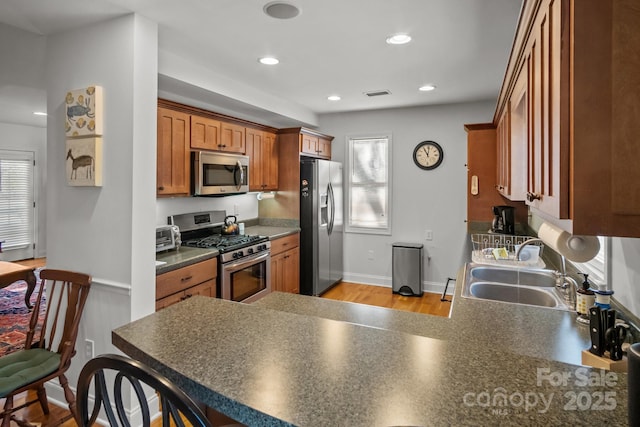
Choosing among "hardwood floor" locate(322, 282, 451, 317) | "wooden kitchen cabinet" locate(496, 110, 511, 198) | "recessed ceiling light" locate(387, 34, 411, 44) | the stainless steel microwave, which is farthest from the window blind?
"wooden kitchen cabinet" locate(496, 110, 511, 198)

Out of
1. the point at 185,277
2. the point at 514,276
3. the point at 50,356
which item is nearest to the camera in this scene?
the point at 50,356

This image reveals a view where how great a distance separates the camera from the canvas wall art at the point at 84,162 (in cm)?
225

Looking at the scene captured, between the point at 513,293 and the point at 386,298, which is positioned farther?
the point at 386,298

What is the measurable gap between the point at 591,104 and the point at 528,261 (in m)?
2.14

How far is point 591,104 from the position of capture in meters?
0.79

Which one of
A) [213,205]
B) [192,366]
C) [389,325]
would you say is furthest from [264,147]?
[192,366]

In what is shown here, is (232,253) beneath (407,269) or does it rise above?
above

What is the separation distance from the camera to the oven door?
3221 mm

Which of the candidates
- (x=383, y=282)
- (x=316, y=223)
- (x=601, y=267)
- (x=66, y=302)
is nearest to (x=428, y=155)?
(x=316, y=223)

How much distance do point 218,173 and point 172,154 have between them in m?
0.54

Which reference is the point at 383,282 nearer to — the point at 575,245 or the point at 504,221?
the point at 504,221

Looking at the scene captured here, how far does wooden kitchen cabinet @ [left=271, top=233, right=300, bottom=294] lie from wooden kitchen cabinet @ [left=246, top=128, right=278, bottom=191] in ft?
2.34

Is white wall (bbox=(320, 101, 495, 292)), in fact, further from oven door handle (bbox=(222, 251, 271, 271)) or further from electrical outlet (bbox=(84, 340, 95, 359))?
electrical outlet (bbox=(84, 340, 95, 359))

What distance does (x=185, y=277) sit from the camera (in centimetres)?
278
